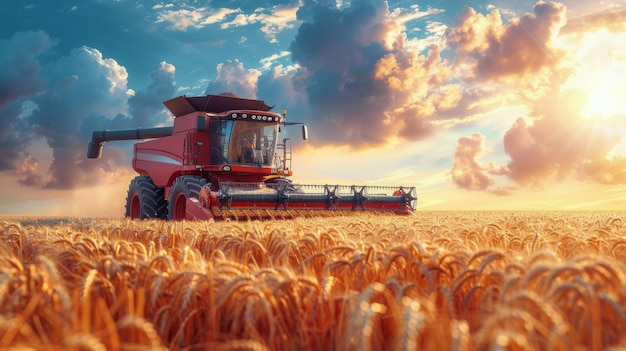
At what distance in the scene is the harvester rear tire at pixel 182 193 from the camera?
1373 cm

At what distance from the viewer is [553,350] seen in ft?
5.41

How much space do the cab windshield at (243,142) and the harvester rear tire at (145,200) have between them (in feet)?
11.0

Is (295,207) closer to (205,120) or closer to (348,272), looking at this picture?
(205,120)

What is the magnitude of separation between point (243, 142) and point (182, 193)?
2.28 meters

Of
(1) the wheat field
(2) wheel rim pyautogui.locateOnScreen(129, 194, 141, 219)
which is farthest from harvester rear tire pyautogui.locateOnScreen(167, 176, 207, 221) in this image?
(1) the wheat field

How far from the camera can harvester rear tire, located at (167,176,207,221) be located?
1373 cm

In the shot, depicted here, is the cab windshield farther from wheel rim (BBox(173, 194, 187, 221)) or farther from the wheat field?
the wheat field

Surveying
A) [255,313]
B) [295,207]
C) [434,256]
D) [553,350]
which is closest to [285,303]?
[255,313]

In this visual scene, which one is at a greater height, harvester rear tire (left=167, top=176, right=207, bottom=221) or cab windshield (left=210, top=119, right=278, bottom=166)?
cab windshield (left=210, top=119, right=278, bottom=166)

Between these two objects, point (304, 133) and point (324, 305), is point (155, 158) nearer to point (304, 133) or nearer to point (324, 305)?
point (304, 133)

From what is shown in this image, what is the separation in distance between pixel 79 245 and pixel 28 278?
1066 millimetres

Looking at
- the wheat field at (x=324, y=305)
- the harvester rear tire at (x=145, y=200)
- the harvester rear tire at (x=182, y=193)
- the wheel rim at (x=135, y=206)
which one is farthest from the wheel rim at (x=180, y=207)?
the wheat field at (x=324, y=305)

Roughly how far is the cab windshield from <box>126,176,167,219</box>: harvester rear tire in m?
3.36

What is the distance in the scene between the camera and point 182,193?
48.9 ft
